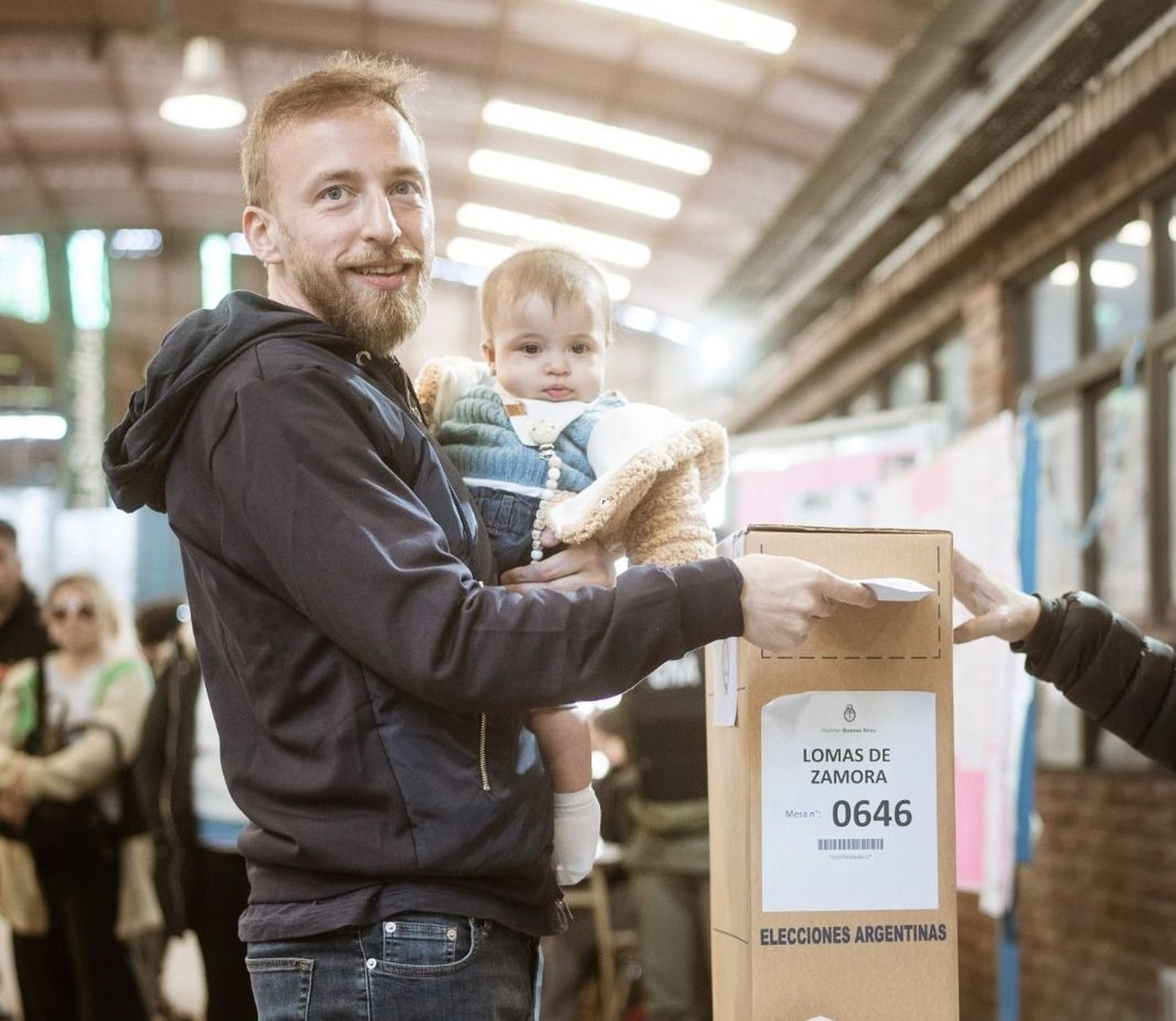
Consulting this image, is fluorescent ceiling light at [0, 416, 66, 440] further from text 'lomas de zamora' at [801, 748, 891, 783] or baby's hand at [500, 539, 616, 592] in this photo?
text 'lomas de zamora' at [801, 748, 891, 783]

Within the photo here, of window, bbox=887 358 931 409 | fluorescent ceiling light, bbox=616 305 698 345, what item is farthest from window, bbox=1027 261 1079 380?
fluorescent ceiling light, bbox=616 305 698 345

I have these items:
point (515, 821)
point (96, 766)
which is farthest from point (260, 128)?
point (96, 766)

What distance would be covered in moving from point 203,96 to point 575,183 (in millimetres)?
3575

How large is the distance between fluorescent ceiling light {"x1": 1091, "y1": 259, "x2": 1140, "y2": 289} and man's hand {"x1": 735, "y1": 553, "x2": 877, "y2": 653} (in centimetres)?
425

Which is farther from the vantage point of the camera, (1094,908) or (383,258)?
(1094,908)

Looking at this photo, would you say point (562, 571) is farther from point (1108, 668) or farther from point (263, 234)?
point (1108, 668)

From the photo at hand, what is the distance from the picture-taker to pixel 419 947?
1.50 m

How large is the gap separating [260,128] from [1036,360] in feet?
18.0

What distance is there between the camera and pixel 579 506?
74.5 inches

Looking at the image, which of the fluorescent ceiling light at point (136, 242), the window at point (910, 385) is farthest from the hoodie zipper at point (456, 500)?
the fluorescent ceiling light at point (136, 242)

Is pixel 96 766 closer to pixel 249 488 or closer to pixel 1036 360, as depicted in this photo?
pixel 249 488

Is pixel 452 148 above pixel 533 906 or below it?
above

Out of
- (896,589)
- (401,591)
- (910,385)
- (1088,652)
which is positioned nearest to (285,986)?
(401,591)

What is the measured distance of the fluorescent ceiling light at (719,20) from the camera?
751 centimetres
